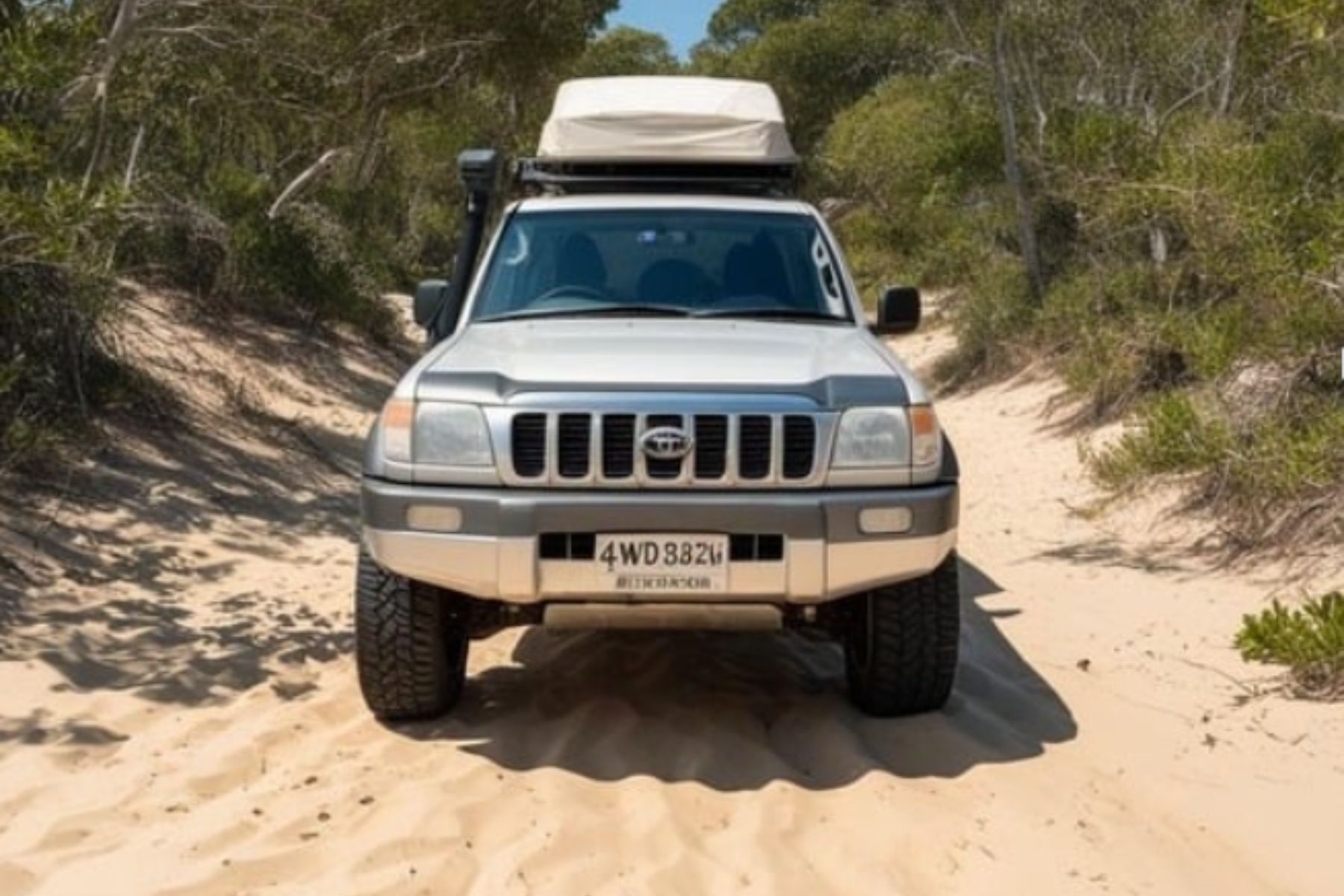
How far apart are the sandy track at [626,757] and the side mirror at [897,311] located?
1.37 metres

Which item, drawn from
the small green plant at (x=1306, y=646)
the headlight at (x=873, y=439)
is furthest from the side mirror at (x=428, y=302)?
the small green plant at (x=1306, y=646)

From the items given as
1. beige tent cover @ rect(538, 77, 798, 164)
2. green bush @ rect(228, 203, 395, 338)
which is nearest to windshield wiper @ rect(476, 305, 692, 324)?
beige tent cover @ rect(538, 77, 798, 164)

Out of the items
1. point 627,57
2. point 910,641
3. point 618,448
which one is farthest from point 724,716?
point 627,57

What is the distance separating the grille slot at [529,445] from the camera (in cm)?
427

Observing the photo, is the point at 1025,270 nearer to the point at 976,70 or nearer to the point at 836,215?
the point at 976,70

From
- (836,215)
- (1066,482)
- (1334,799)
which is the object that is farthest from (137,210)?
(836,215)

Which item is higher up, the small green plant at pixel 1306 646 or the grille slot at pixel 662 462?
the grille slot at pixel 662 462

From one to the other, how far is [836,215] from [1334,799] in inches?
934

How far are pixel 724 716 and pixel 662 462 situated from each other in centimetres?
116

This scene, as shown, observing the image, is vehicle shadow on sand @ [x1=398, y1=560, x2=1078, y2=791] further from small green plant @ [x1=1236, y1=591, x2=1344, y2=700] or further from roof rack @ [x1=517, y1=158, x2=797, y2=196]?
roof rack @ [x1=517, y1=158, x2=797, y2=196]

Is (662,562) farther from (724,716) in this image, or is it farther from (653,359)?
(724,716)

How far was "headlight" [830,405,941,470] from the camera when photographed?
432 centimetres

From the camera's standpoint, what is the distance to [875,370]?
4555mm

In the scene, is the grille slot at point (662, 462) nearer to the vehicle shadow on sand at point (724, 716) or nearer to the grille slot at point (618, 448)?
the grille slot at point (618, 448)
